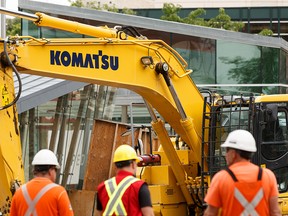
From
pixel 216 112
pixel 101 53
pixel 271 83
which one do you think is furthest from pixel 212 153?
pixel 271 83

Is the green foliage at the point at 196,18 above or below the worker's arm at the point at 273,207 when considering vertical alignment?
above

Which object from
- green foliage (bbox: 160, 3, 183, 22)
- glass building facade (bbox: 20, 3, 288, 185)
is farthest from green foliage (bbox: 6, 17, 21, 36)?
glass building facade (bbox: 20, 3, 288, 185)

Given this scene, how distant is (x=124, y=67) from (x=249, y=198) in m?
6.63

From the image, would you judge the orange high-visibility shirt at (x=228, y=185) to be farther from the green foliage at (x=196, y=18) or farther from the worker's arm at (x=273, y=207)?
the green foliage at (x=196, y=18)

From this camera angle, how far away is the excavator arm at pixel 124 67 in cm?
1351

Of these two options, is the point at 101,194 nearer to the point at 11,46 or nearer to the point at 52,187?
the point at 52,187

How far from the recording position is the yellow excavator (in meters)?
14.1

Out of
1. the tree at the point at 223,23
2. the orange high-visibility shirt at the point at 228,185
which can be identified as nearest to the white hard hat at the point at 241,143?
the orange high-visibility shirt at the point at 228,185

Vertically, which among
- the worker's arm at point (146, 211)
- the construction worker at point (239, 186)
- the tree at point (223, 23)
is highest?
the tree at point (223, 23)

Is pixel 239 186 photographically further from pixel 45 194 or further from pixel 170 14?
pixel 170 14

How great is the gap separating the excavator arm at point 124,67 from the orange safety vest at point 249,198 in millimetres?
4579

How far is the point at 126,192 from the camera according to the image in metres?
9.16

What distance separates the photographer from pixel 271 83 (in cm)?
2934

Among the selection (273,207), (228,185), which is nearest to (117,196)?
(228,185)
